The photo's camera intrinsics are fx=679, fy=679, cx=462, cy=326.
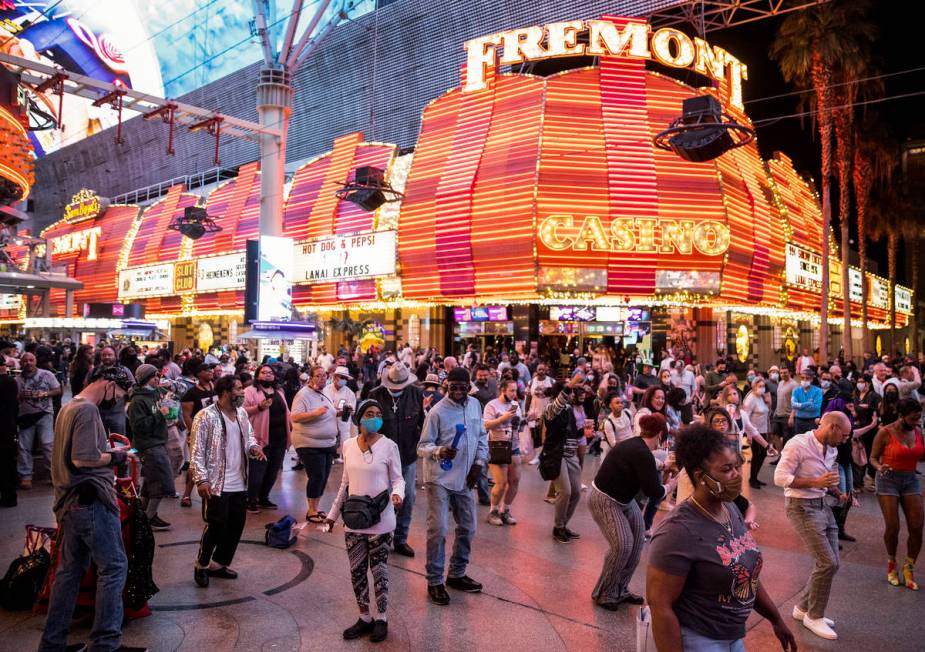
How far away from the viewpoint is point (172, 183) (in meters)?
49.3

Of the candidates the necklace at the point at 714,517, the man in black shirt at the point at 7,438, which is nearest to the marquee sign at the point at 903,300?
the man in black shirt at the point at 7,438

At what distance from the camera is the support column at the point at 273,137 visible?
76.2 feet

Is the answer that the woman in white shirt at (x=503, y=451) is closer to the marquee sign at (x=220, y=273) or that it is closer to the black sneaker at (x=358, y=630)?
the black sneaker at (x=358, y=630)

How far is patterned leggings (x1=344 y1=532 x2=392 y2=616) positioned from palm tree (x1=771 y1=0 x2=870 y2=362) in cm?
2397

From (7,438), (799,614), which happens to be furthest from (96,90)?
(799,614)

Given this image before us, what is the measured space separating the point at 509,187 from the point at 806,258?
594 inches

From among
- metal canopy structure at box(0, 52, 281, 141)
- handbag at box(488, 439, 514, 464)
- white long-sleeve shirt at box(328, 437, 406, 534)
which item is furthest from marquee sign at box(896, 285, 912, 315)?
white long-sleeve shirt at box(328, 437, 406, 534)

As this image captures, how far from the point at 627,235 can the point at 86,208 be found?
38.2 m

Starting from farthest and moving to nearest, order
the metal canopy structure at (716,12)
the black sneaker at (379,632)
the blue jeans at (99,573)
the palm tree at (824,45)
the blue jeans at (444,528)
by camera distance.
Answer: the palm tree at (824,45)
the metal canopy structure at (716,12)
the blue jeans at (444,528)
the black sneaker at (379,632)
the blue jeans at (99,573)

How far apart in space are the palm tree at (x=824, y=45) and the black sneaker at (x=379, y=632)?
24.1 meters

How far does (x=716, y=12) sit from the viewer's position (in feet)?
69.7

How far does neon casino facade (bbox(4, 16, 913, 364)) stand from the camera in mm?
22859

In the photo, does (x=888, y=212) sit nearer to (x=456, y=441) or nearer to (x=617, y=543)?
(x=617, y=543)

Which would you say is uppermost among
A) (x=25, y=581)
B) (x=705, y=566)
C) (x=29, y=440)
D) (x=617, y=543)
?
(x=705, y=566)
